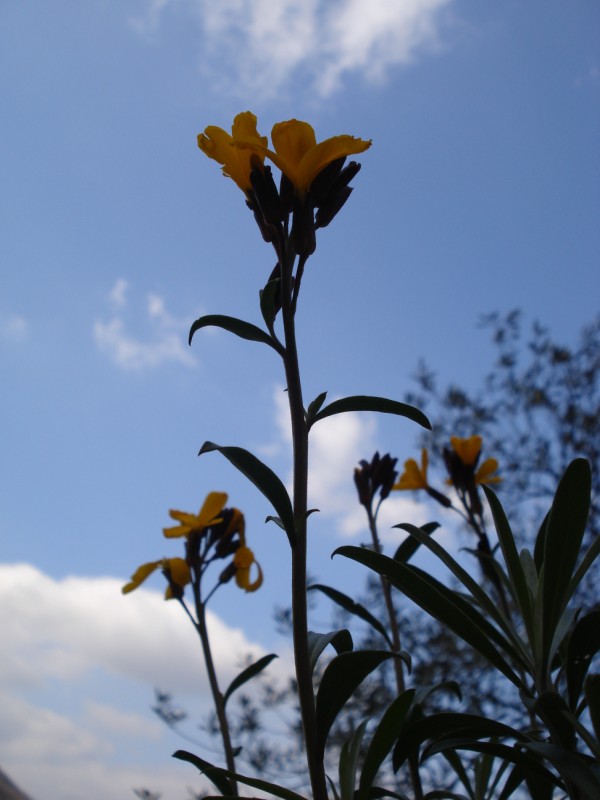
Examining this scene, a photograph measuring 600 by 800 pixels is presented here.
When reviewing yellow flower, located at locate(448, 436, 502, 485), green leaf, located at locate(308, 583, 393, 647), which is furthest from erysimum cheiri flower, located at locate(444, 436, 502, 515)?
green leaf, located at locate(308, 583, 393, 647)

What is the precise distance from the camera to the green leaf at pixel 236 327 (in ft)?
3.50

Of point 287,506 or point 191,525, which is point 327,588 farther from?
point 287,506

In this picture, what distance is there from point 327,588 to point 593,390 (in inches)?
280

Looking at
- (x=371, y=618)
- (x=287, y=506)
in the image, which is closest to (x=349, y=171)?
(x=287, y=506)

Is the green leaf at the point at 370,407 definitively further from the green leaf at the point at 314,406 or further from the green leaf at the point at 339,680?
the green leaf at the point at 339,680

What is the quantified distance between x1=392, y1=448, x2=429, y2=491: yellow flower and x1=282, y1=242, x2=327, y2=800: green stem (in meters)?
1.22

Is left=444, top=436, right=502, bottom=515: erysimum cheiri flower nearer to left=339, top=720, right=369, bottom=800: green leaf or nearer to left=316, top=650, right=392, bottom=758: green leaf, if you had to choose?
left=339, top=720, right=369, bottom=800: green leaf

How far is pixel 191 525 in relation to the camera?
1.94 metres

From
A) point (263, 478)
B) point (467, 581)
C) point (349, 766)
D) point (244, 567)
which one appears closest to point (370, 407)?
point (263, 478)

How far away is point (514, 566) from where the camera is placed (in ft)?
3.76

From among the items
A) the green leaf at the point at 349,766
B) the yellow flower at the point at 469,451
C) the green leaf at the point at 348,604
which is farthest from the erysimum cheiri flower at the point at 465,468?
the green leaf at the point at 349,766

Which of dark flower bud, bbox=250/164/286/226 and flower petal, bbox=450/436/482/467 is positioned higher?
flower petal, bbox=450/436/482/467

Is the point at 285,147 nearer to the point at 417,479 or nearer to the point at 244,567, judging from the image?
the point at 244,567

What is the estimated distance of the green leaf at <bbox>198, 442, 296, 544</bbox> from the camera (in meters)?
0.96
